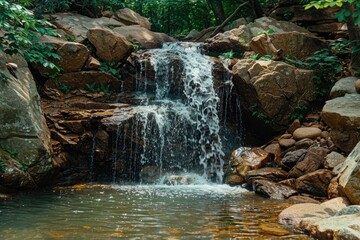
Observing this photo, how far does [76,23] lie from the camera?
45.9 ft

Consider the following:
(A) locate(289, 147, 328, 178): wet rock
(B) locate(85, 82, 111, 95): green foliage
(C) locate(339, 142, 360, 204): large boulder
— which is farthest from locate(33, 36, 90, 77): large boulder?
(C) locate(339, 142, 360, 204): large boulder

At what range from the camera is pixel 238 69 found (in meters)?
11.2

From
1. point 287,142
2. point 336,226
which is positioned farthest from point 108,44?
point 336,226

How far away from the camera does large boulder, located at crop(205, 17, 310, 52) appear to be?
44.4 feet

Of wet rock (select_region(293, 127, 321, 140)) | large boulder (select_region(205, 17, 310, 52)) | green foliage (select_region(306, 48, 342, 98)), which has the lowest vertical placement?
wet rock (select_region(293, 127, 321, 140))

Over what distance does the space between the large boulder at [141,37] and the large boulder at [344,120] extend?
27.1 feet

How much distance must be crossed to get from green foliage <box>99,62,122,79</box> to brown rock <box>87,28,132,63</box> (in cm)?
14

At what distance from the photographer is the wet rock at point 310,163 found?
8.30 m

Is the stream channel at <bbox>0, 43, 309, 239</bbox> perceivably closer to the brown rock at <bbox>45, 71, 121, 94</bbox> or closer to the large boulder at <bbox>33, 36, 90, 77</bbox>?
the brown rock at <bbox>45, 71, 121, 94</bbox>

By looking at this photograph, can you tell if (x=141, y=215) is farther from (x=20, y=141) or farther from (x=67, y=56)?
(x=67, y=56)

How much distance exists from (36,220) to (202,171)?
5.63 metres

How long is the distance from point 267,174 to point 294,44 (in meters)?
5.17

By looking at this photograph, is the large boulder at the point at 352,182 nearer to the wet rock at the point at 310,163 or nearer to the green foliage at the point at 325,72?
the wet rock at the point at 310,163

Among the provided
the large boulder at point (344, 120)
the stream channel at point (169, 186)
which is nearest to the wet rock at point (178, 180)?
the stream channel at point (169, 186)
